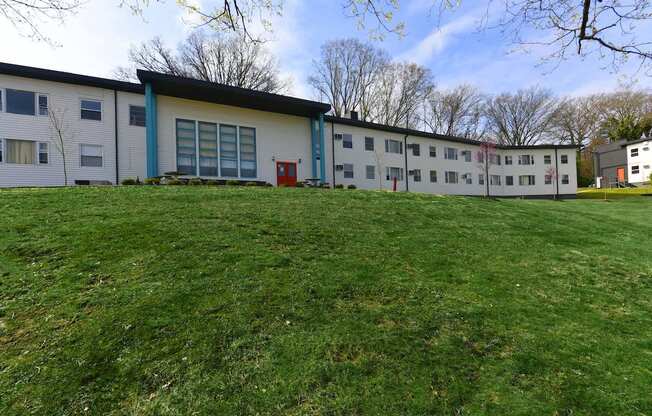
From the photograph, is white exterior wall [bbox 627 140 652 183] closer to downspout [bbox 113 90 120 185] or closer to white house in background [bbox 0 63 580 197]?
white house in background [bbox 0 63 580 197]

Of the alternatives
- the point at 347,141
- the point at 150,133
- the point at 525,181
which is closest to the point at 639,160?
the point at 525,181

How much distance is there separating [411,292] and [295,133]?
18085 mm

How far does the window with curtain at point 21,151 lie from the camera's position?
15578mm

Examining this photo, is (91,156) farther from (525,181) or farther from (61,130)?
(525,181)

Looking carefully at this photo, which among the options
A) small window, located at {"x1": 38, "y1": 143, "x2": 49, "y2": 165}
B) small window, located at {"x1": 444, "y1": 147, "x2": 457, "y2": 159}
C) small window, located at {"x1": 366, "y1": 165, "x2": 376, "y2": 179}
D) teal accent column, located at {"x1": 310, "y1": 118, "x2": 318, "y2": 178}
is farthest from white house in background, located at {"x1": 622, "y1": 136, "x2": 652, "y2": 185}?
→ small window, located at {"x1": 38, "y1": 143, "x2": 49, "y2": 165}

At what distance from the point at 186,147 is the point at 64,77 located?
640 cm

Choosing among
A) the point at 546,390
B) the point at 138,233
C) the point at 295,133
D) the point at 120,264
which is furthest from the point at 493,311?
the point at 295,133

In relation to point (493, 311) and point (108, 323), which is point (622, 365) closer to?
point (493, 311)

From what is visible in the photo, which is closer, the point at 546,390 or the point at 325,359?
the point at 546,390

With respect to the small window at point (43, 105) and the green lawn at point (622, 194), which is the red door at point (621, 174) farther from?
the small window at point (43, 105)

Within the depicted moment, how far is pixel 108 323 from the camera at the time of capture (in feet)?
10.9

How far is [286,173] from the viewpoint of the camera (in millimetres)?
20688

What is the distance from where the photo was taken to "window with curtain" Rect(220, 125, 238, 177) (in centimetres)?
1875

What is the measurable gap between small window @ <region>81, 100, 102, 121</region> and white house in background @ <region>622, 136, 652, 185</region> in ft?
186
